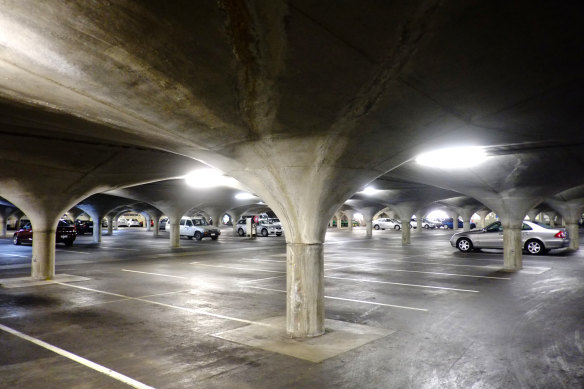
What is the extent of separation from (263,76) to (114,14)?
179 cm

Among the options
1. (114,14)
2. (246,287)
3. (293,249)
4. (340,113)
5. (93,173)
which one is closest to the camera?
(114,14)

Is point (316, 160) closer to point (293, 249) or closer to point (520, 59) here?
point (293, 249)

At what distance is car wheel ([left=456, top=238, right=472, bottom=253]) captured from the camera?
75.5 feet

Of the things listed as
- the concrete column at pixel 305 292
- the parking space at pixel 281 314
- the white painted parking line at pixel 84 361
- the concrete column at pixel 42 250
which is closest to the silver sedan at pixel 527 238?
the parking space at pixel 281 314

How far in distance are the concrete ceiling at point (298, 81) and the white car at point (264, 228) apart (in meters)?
34.2

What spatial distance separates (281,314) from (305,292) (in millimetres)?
1799

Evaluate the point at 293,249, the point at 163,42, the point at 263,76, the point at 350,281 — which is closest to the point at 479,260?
the point at 350,281

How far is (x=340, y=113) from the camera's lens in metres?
5.87

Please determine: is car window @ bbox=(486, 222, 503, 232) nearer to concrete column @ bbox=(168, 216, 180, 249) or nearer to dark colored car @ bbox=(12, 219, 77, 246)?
concrete column @ bbox=(168, 216, 180, 249)

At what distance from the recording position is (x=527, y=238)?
2102 cm

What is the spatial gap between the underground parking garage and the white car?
3043 cm

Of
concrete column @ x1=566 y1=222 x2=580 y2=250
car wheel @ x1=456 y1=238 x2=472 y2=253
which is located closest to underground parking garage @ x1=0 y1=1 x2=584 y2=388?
car wheel @ x1=456 y1=238 x2=472 y2=253

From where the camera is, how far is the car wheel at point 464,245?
23.0m

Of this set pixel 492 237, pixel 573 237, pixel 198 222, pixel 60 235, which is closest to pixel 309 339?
pixel 492 237
